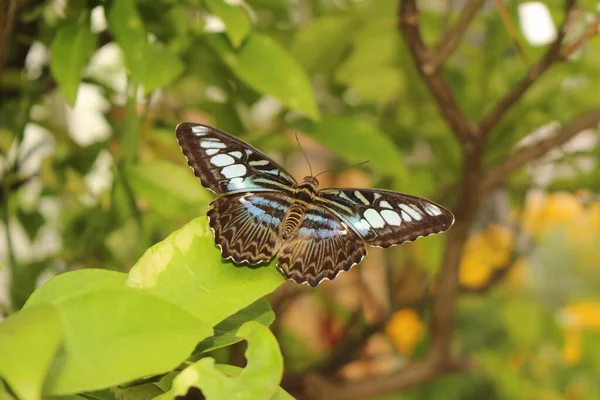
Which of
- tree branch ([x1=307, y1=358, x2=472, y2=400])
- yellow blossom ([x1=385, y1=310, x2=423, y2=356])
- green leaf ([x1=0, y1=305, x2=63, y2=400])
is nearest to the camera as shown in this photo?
green leaf ([x1=0, y1=305, x2=63, y2=400])

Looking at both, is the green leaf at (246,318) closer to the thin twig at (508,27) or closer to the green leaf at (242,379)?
the green leaf at (242,379)

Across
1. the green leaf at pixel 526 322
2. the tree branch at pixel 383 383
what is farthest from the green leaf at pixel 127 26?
the green leaf at pixel 526 322

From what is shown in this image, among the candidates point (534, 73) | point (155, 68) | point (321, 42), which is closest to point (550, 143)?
point (534, 73)

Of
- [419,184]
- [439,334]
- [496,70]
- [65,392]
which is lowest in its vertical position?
[65,392]

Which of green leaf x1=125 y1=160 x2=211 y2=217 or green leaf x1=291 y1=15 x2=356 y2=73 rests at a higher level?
green leaf x1=291 y1=15 x2=356 y2=73

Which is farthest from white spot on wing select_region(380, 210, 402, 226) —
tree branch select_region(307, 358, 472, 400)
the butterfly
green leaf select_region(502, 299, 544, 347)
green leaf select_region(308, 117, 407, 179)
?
green leaf select_region(502, 299, 544, 347)

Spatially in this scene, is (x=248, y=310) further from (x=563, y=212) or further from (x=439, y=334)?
(x=563, y=212)

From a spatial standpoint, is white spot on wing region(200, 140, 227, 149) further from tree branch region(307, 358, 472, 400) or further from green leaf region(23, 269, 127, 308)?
tree branch region(307, 358, 472, 400)

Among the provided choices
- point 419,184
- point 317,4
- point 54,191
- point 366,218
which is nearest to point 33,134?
point 54,191
